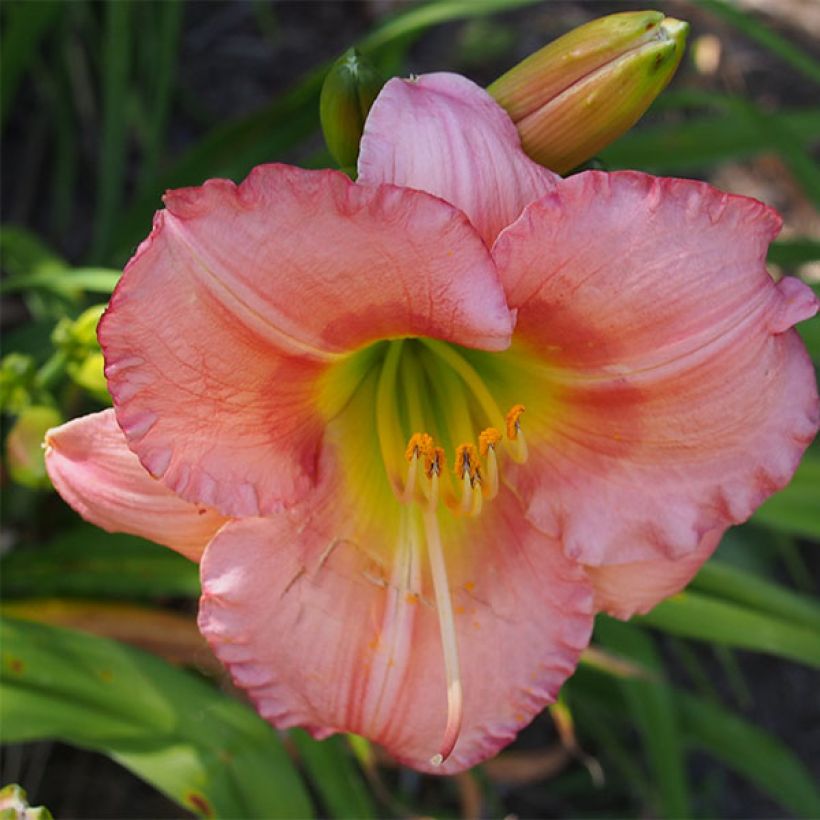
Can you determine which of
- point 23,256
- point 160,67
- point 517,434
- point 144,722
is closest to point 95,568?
point 144,722

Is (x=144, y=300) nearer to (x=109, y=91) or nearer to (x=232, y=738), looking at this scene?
(x=232, y=738)

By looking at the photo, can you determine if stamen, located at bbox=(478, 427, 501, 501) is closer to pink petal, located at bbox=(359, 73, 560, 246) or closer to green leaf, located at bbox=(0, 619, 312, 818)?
pink petal, located at bbox=(359, 73, 560, 246)

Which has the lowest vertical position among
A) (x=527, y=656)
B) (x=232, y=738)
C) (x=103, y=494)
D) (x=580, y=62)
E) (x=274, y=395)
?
(x=232, y=738)

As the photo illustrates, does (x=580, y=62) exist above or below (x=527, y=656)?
above

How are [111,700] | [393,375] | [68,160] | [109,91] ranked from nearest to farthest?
[393,375] < [111,700] < [109,91] < [68,160]

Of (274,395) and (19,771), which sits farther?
(19,771)

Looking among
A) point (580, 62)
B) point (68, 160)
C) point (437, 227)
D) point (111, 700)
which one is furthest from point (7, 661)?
point (68, 160)

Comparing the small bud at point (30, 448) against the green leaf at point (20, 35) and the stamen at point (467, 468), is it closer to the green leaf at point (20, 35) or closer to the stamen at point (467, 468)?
the stamen at point (467, 468)
